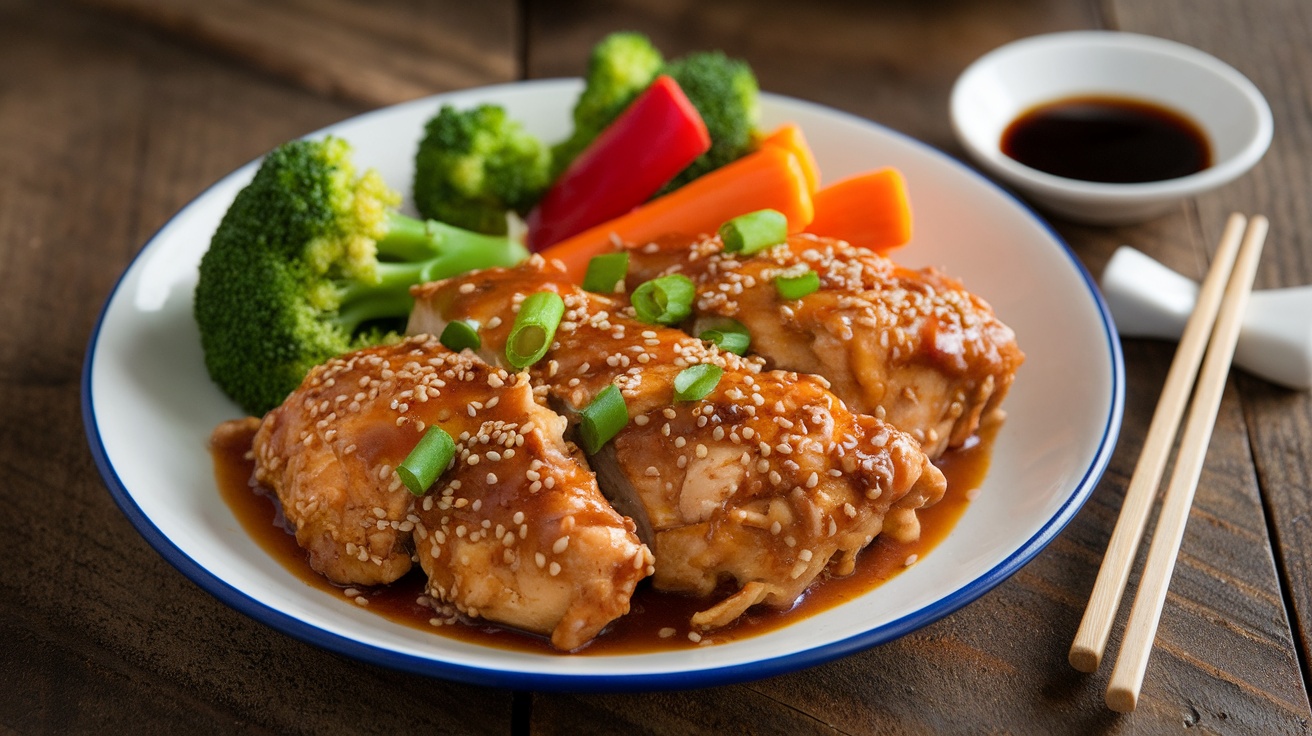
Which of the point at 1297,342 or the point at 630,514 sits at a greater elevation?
the point at 630,514

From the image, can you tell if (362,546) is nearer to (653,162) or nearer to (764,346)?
(764,346)

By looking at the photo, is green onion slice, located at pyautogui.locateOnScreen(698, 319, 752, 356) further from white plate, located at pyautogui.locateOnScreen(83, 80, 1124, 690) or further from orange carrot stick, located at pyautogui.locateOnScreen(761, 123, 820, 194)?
orange carrot stick, located at pyautogui.locateOnScreen(761, 123, 820, 194)

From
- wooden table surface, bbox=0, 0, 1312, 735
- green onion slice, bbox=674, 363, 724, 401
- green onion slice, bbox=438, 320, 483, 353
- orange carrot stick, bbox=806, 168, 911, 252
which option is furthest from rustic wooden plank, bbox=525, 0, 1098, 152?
green onion slice, bbox=674, 363, 724, 401

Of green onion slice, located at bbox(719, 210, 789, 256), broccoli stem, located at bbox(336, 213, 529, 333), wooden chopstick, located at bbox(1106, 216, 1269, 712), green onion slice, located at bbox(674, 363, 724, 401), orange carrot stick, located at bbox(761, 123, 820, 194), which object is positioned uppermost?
green onion slice, located at bbox(674, 363, 724, 401)

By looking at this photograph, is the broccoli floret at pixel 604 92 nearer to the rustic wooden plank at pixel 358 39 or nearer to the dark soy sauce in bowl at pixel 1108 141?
the rustic wooden plank at pixel 358 39

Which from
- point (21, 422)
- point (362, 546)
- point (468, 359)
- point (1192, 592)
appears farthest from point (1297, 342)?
point (21, 422)

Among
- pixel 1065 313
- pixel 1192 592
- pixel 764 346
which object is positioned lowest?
pixel 1192 592

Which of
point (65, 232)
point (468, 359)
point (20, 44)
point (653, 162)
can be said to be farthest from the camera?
point (20, 44)

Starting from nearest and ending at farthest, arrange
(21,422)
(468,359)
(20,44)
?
1. (468,359)
2. (21,422)
3. (20,44)
